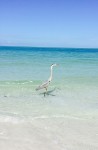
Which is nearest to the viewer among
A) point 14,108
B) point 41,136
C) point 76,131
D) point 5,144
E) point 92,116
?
point 5,144

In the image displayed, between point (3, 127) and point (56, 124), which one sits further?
point (56, 124)

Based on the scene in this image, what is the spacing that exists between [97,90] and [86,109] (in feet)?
13.0

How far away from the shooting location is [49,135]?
647cm

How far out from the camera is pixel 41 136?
633cm

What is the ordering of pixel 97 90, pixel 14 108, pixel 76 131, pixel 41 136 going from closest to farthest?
pixel 41 136 → pixel 76 131 → pixel 14 108 → pixel 97 90

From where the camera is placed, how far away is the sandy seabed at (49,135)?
578 cm

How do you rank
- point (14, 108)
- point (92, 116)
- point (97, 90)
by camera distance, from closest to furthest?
point (92, 116)
point (14, 108)
point (97, 90)

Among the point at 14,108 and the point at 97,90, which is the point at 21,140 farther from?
the point at 97,90

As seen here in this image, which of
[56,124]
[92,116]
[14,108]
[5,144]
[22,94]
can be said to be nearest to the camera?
[5,144]

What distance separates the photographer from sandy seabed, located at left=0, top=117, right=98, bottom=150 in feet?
19.0

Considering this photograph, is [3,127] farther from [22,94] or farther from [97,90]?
[97,90]

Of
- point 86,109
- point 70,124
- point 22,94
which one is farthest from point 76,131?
point 22,94

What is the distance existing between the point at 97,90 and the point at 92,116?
16.6 feet

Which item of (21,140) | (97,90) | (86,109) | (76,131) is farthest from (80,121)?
(97,90)
